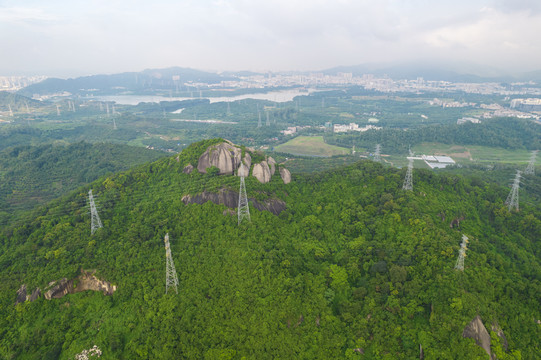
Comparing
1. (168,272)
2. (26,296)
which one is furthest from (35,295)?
(168,272)

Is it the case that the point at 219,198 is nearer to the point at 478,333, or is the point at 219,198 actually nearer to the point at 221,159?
the point at 221,159

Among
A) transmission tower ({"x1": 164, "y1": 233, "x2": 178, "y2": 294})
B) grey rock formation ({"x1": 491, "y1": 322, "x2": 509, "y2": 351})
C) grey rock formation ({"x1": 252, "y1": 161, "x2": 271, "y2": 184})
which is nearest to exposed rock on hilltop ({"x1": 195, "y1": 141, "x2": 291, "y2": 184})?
grey rock formation ({"x1": 252, "y1": 161, "x2": 271, "y2": 184})

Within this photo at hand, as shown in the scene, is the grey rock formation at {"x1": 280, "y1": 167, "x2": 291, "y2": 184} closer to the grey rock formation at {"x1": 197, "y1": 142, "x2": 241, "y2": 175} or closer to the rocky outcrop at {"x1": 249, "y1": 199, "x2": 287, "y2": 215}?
the rocky outcrop at {"x1": 249, "y1": 199, "x2": 287, "y2": 215}

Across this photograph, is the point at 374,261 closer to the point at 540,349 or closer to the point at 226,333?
the point at 540,349

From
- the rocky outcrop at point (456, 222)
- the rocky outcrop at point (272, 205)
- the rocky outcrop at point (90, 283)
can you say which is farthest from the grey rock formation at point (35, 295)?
the rocky outcrop at point (456, 222)

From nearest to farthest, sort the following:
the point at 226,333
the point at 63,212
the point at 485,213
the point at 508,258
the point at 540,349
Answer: the point at 540,349 < the point at 226,333 < the point at 508,258 < the point at 63,212 < the point at 485,213

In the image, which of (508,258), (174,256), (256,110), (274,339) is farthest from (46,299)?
(256,110)

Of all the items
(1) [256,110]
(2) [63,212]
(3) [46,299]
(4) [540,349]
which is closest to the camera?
(4) [540,349]
